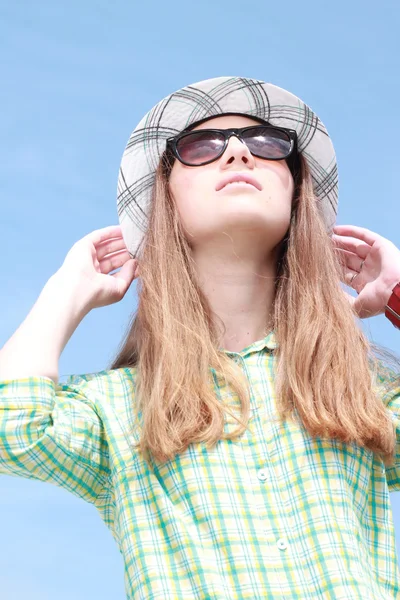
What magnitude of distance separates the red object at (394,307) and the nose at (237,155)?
88cm

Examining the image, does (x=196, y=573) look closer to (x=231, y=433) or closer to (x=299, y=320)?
(x=231, y=433)

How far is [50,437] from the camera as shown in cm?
305

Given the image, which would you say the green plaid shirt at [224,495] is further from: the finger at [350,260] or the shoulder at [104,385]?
the finger at [350,260]

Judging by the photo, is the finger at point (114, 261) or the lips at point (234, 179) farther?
the finger at point (114, 261)

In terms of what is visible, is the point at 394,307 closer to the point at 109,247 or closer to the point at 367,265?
the point at 367,265

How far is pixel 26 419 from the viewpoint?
3039 millimetres

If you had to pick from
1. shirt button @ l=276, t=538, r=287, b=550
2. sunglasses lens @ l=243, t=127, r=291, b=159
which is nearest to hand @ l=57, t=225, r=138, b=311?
sunglasses lens @ l=243, t=127, r=291, b=159

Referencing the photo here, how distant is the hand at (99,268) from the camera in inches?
140

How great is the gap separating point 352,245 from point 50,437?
1.82 m

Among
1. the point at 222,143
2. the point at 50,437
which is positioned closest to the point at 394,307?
the point at 222,143

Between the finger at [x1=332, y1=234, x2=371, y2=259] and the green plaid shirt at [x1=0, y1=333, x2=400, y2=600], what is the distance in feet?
3.19

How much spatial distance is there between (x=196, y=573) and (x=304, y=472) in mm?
552

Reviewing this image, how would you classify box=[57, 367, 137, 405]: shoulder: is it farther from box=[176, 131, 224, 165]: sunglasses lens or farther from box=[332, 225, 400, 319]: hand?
box=[332, 225, 400, 319]: hand

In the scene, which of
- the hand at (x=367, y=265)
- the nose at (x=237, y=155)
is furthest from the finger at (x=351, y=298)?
the nose at (x=237, y=155)
